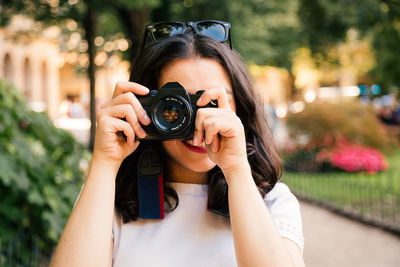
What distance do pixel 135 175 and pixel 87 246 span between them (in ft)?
1.33

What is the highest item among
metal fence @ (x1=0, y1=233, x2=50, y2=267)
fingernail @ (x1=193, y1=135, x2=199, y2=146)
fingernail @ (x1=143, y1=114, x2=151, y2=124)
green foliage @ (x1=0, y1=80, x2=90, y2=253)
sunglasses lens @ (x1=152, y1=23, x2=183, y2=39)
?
sunglasses lens @ (x1=152, y1=23, x2=183, y2=39)

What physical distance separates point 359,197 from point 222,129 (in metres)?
6.82

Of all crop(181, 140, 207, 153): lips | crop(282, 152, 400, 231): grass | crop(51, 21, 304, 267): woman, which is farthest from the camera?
crop(282, 152, 400, 231): grass

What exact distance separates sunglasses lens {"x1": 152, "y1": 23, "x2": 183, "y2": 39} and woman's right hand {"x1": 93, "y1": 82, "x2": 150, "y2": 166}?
0.29 meters

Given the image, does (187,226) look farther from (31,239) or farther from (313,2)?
(313,2)

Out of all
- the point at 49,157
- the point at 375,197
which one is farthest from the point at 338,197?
the point at 49,157

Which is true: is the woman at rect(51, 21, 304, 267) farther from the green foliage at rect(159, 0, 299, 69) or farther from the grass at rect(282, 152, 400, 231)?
the grass at rect(282, 152, 400, 231)

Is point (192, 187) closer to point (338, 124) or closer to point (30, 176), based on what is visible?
point (30, 176)

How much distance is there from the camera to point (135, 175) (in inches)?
65.9

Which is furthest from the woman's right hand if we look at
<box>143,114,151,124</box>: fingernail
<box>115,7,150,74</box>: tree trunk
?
<box>115,7,150,74</box>: tree trunk

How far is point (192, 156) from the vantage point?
1.53 m

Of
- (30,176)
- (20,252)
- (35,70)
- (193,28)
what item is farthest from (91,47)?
(35,70)

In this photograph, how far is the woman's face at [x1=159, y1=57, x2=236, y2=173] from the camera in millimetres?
1514

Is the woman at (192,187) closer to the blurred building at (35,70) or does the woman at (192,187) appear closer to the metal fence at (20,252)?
the metal fence at (20,252)
